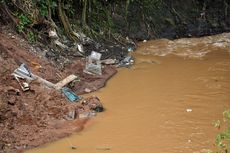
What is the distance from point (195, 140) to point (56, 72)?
416cm

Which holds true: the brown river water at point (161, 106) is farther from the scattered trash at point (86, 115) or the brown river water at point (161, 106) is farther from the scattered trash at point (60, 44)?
the scattered trash at point (60, 44)

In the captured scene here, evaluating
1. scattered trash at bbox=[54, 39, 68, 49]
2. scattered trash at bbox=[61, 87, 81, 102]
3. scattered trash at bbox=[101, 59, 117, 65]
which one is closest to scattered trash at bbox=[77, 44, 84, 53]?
scattered trash at bbox=[54, 39, 68, 49]

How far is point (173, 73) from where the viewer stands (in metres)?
10.6

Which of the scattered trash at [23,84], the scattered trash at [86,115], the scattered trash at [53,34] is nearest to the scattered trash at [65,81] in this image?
the scattered trash at [23,84]

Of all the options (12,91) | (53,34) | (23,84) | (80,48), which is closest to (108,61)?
(80,48)

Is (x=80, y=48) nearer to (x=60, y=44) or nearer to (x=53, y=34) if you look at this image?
(x=60, y=44)

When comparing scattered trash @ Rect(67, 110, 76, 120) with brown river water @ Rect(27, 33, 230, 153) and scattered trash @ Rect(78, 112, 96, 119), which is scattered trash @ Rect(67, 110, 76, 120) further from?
brown river water @ Rect(27, 33, 230, 153)

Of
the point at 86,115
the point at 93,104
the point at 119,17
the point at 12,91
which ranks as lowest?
the point at 86,115

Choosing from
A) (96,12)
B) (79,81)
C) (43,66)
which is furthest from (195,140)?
(96,12)

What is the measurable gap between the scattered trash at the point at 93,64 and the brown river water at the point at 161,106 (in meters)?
0.52

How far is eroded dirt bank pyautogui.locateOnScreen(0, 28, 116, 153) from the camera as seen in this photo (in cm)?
688

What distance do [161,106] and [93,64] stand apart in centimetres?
287

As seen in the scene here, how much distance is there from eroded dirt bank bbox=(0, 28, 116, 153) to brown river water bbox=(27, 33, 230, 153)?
0.30m

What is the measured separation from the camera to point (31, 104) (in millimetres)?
7812
